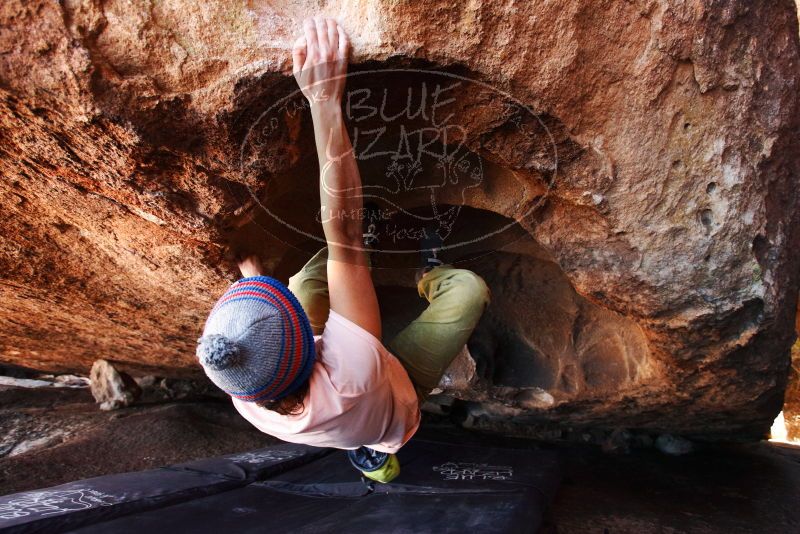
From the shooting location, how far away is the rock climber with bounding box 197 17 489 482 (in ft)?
2.90

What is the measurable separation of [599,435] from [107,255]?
2219 millimetres

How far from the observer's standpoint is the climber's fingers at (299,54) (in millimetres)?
972

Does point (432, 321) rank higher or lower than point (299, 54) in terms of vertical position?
lower

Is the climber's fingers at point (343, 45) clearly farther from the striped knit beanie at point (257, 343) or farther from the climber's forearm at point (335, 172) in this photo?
the striped knit beanie at point (257, 343)

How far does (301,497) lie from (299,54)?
4.48 ft

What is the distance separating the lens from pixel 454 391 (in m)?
2.32

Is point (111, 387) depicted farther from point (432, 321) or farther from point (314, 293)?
point (432, 321)

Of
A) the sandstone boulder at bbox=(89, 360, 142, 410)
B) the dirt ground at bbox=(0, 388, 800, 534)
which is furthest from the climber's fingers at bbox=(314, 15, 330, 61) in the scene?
the sandstone boulder at bbox=(89, 360, 142, 410)

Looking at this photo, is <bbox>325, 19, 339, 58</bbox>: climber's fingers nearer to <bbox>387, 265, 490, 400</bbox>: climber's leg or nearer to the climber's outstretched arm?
the climber's outstretched arm

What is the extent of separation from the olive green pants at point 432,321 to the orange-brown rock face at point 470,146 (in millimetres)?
213

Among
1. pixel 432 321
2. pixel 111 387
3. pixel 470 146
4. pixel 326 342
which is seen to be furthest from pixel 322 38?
pixel 111 387

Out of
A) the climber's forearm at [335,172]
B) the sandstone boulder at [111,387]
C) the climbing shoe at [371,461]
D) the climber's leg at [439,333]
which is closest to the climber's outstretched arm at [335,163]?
the climber's forearm at [335,172]

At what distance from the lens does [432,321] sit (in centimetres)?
128

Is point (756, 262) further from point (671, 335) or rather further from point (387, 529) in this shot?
point (387, 529)
